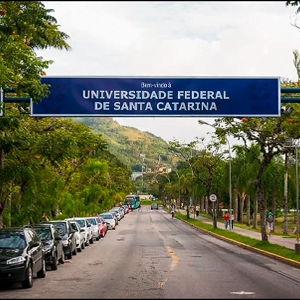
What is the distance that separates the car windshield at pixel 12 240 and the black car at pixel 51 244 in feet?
9.41

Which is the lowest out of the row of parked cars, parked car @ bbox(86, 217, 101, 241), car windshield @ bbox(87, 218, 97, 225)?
parked car @ bbox(86, 217, 101, 241)

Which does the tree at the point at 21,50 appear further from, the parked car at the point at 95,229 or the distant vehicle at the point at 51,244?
the parked car at the point at 95,229

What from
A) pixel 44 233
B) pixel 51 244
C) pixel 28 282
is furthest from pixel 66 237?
pixel 28 282

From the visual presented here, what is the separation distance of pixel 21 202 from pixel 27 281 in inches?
616

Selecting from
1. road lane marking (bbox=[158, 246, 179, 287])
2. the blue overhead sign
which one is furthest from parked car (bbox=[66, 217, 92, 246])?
the blue overhead sign

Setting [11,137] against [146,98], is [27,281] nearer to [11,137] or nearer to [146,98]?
[146,98]

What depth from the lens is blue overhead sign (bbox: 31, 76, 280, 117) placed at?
16.5m

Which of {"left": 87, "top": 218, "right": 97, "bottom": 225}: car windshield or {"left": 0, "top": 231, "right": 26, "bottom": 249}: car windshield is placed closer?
{"left": 0, "top": 231, "right": 26, "bottom": 249}: car windshield

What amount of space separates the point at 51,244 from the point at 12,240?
3693 mm

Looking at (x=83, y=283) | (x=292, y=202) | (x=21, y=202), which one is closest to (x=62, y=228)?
(x=21, y=202)

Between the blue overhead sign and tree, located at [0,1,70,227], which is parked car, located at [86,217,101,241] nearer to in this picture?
tree, located at [0,1,70,227]

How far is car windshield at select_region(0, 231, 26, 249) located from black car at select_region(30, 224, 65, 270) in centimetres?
287

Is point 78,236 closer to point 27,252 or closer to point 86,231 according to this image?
point 86,231

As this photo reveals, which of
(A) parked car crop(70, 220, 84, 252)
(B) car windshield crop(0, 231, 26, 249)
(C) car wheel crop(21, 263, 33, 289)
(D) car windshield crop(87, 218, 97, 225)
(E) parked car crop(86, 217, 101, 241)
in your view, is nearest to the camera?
(C) car wheel crop(21, 263, 33, 289)
